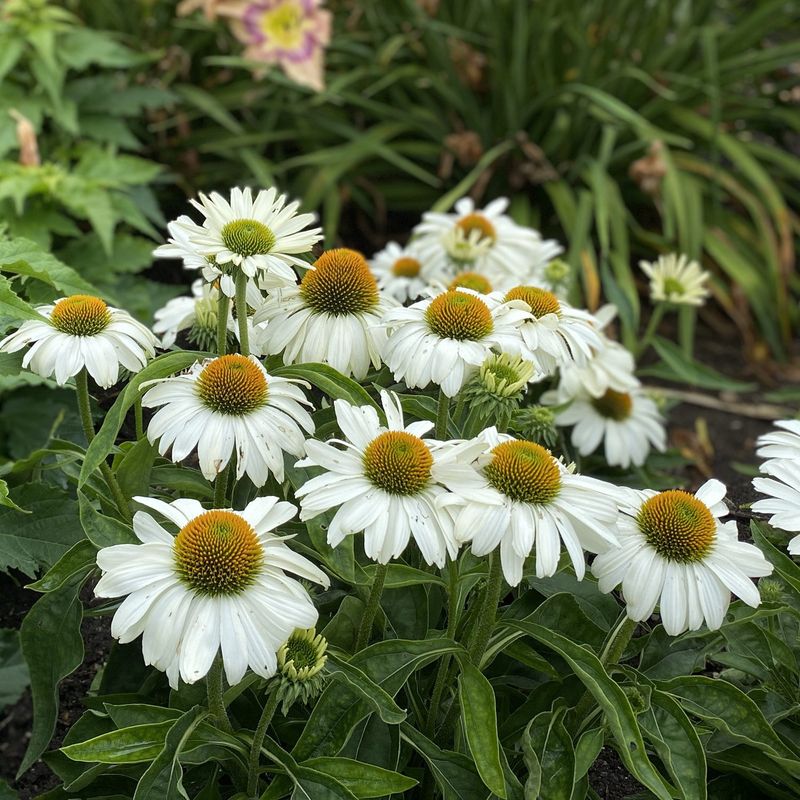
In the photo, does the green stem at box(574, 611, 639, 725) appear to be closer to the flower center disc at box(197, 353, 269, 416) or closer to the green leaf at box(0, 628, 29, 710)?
the flower center disc at box(197, 353, 269, 416)

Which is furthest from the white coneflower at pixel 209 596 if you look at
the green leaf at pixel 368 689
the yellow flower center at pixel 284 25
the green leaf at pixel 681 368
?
the yellow flower center at pixel 284 25

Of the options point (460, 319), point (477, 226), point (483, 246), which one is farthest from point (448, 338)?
point (477, 226)

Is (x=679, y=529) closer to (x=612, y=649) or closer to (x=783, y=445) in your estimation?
(x=612, y=649)

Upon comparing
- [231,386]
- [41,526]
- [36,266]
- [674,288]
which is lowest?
[41,526]

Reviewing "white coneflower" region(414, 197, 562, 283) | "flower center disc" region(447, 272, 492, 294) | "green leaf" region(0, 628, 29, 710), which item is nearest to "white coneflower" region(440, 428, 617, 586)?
"flower center disc" region(447, 272, 492, 294)

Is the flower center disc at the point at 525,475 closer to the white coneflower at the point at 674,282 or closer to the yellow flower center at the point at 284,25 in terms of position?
the white coneflower at the point at 674,282

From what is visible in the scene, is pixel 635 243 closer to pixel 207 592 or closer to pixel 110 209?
pixel 110 209
